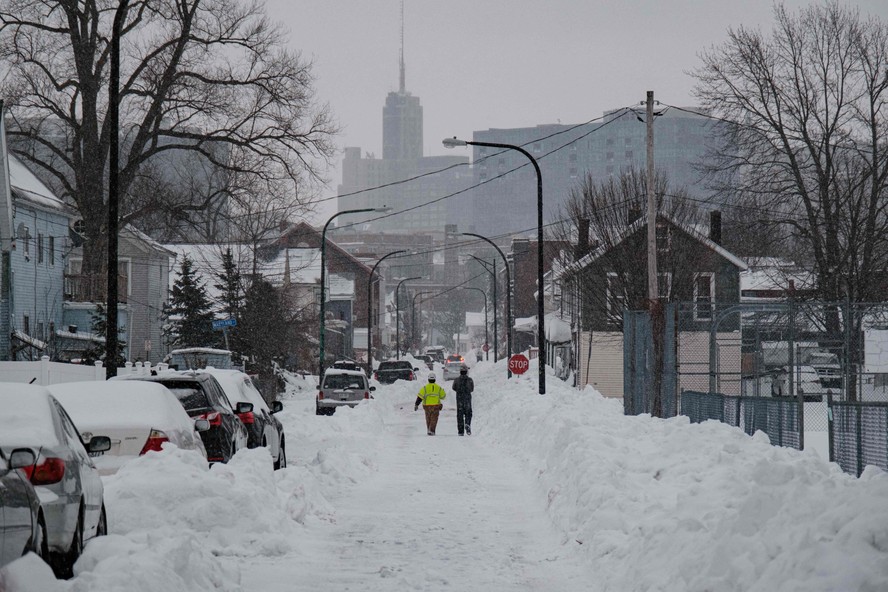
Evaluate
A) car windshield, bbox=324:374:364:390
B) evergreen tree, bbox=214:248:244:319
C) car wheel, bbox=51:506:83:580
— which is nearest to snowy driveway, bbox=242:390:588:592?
car wheel, bbox=51:506:83:580

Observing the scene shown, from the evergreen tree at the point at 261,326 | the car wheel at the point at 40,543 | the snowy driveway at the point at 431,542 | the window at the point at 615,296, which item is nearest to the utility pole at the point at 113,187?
the snowy driveway at the point at 431,542

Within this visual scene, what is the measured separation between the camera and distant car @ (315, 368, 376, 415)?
3809 centimetres

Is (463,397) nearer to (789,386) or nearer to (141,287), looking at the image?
(789,386)

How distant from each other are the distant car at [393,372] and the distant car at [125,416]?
1955 inches

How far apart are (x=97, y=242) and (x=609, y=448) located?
33512 millimetres

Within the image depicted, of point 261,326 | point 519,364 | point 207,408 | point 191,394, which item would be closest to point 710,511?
point 207,408

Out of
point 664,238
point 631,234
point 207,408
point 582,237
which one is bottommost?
point 207,408

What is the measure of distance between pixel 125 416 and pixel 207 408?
10.7 ft

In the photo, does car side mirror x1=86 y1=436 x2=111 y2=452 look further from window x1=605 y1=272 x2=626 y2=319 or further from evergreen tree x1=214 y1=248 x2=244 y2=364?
evergreen tree x1=214 y1=248 x2=244 y2=364

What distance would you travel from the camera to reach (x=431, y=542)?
37.8ft

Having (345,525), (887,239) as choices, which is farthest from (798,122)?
(345,525)

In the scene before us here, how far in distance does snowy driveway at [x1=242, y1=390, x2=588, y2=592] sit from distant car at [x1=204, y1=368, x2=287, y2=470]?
5.69 feet

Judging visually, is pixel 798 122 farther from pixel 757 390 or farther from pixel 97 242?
pixel 97 242

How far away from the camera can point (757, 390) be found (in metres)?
24.7
